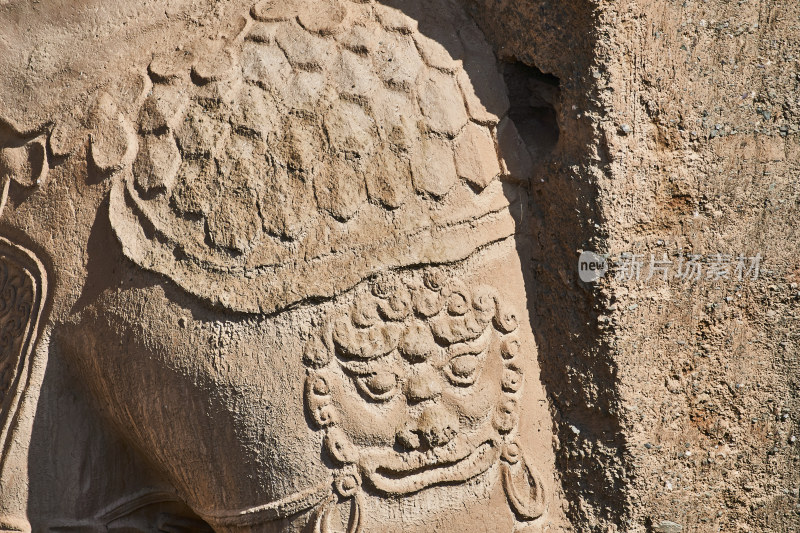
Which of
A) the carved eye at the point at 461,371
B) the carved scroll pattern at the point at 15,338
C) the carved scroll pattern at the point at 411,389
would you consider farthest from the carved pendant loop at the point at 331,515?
the carved scroll pattern at the point at 15,338

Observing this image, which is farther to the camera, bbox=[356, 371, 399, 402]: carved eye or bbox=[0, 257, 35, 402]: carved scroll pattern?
bbox=[0, 257, 35, 402]: carved scroll pattern

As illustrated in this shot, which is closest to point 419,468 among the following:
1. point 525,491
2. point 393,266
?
point 525,491

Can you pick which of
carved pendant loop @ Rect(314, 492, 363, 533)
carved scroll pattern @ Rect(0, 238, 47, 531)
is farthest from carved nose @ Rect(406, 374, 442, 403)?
carved scroll pattern @ Rect(0, 238, 47, 531)

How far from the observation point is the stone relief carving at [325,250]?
3.72ft

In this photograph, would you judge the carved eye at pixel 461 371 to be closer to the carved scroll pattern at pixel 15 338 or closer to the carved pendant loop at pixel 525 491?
the carved pendant loop at pixel 525 491

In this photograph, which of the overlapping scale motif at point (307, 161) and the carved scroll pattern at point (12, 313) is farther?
the carved scroll pattern at point (12, 313)

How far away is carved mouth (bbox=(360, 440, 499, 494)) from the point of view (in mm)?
1142

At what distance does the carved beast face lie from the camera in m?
1.13

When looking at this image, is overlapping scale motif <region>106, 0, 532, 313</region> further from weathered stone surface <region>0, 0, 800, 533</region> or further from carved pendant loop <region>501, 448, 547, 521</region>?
carved pendant loop <region>501, 448, 547, 521</region>

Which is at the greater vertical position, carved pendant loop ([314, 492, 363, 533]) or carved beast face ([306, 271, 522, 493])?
carved beast face ([306, 271, 522, 493])

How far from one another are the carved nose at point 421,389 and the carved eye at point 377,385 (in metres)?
0.03

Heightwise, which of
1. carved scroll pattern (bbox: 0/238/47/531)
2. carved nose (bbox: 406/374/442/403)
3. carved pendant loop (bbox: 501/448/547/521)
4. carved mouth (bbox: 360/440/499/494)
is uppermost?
carved scroll pattern (bbox: 0/238/47/531)

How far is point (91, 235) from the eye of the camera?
47.8 inches

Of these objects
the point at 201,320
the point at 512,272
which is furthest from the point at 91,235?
the point at 512,272
